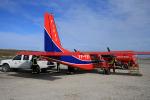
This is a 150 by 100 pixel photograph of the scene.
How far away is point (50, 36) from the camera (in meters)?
20.9

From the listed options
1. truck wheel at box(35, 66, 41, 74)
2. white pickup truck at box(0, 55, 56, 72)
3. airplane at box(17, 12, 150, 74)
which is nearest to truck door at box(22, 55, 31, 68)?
white pickup truck at box(0, 55, 56, 72)

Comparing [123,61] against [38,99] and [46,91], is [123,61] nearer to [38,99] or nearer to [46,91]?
[46,91]

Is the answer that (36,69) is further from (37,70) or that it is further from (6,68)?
(6,68)

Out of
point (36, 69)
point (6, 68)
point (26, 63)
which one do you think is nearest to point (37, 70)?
point (36, 69)

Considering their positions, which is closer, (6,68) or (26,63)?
(26,63)

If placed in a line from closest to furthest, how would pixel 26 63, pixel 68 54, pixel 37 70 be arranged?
pixel 68 54
pixel 37 70
pixel 26 63

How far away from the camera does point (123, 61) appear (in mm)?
25234

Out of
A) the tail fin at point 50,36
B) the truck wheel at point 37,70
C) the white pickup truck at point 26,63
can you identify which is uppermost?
the tail fin at point 50,36

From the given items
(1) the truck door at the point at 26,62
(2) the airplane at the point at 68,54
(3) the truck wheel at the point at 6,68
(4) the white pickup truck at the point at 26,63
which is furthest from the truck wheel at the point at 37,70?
(3) the truck wheel at the point at 6,68

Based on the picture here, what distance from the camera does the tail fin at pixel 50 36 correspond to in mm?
20672

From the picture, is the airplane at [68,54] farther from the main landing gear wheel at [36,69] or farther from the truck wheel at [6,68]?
the truck wheel at [6,68]

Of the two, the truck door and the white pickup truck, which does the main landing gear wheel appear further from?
the truck door

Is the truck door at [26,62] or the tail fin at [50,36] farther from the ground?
the tail fin at [50,36]

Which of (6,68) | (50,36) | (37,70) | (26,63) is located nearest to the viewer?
(50,36)
